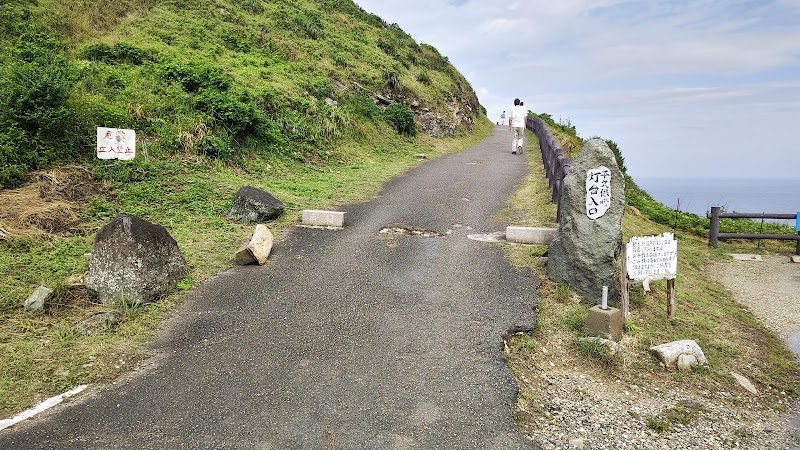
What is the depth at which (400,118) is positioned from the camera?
1791 cm

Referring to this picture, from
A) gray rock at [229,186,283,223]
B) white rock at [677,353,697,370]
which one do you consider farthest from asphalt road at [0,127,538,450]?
white rock at [677,353,697,370]

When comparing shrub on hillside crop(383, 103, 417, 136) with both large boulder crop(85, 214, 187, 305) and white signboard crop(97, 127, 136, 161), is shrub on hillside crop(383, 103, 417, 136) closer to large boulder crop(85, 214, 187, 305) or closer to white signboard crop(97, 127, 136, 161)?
white signboard crop(97, 127, 136, 161)

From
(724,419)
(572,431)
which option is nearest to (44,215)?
(572,431)

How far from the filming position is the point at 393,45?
24.6 meters

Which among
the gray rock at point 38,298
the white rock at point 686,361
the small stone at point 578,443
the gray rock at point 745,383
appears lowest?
the small stone at point 578,443

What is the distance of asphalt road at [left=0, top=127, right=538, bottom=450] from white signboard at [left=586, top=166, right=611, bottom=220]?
48.8 inches

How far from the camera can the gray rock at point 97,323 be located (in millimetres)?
4945

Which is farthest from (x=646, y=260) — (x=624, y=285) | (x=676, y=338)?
(x=676, y=338)

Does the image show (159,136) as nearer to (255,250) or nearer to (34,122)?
(34,122)

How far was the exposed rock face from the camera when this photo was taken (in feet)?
19.5

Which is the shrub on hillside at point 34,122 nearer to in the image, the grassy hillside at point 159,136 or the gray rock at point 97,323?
the grassy hillside at point 159,136

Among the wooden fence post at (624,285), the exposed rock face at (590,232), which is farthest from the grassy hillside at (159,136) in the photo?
the wooden fence post at (624,285)

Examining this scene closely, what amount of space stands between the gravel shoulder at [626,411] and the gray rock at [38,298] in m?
5.02

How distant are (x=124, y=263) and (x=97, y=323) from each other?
77cm
